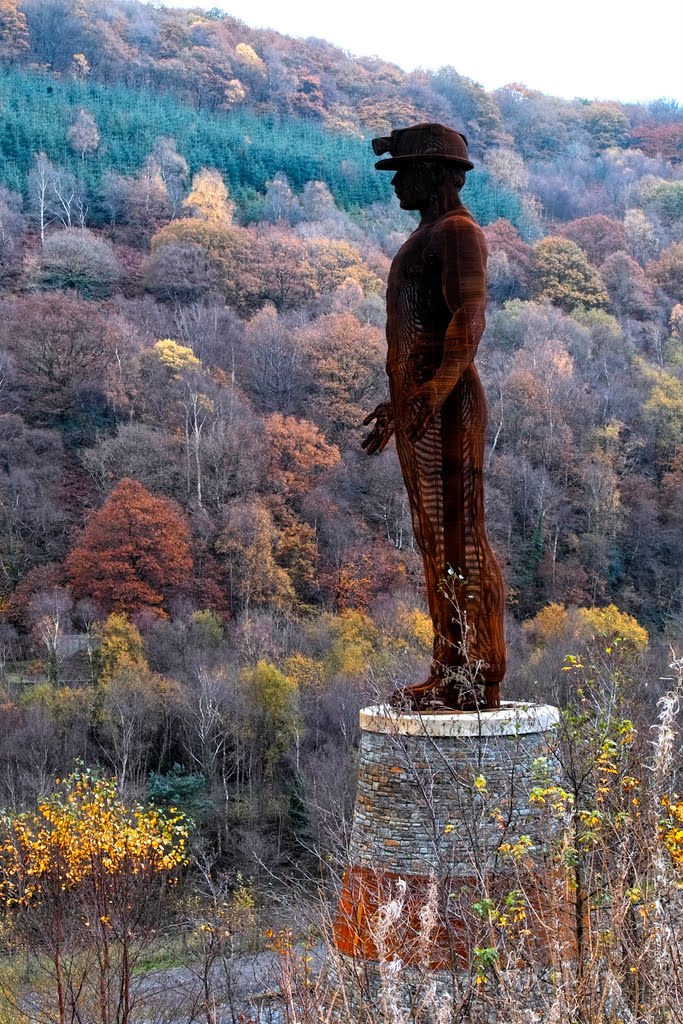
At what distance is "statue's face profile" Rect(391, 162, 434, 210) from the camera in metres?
10.2

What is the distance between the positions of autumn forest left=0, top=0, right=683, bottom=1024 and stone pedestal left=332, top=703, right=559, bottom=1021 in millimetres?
596

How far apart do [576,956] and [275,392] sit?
167 feet

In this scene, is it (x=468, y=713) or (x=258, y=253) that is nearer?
(x=468, y=713)

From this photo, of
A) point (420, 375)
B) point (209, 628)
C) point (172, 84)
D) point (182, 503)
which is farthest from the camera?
point (172, 84)

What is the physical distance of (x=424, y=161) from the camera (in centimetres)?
1013

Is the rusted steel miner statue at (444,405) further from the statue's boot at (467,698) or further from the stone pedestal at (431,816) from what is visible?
the stone pedestal at (431,816)

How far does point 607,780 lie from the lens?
725 cm

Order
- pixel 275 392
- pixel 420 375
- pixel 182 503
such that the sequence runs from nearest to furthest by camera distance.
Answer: pixel 420 375 → pixel 182 503 → pixel 275 392

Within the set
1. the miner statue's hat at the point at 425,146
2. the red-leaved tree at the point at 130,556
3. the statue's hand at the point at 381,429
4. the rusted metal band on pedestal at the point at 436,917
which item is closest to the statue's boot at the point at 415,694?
the rusted metal band on pedestal at the point at 436,917

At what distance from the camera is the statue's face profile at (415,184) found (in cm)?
1019

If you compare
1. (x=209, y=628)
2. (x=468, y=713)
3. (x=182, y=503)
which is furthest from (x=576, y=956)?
(x=182, y=503)

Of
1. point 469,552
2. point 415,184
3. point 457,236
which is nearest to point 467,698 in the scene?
point 469,552

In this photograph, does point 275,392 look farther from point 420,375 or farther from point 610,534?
point 420,375

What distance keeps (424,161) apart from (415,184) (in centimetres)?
18
